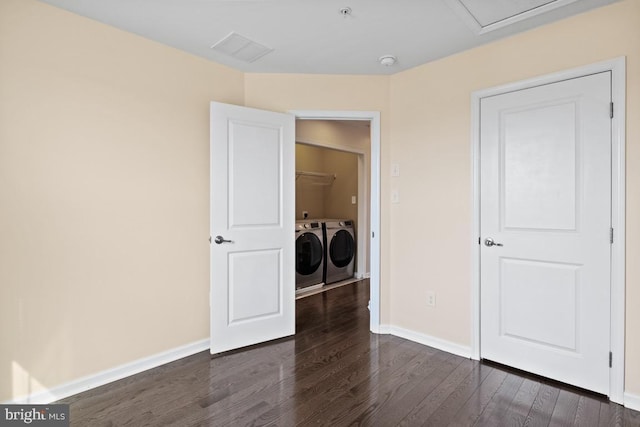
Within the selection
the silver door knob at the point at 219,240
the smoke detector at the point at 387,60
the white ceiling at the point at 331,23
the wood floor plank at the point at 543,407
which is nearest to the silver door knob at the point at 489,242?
the wood floor plank at the point at 543,407

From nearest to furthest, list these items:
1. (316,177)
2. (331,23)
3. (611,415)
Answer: (611,415)
(331,23)
(316,177)

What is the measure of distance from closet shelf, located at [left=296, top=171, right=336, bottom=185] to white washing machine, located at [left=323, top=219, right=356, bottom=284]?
32.3 inches

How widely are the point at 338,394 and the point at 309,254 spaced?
8.08 ft

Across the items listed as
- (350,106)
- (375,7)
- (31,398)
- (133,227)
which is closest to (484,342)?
(350,106)

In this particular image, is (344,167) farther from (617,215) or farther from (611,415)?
(611,415)

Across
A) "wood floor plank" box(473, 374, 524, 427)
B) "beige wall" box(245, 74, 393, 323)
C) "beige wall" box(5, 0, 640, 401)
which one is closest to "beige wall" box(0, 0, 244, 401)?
"beige wall" box(5, 0, 640, 401)

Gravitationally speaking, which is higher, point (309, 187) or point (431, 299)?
point (309, 187)

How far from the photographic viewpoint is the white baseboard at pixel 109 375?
1875 mm

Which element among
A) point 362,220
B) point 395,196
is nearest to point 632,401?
point 395,196

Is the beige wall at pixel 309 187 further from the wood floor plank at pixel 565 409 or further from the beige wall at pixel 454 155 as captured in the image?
the wood floor plank at pixel 565 409

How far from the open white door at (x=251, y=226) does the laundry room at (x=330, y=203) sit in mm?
1165

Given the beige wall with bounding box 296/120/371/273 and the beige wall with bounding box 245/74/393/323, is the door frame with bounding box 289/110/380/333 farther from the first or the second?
the beige wall with bounding box 296/120/371/273

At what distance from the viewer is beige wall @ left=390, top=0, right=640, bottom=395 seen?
1.84 m

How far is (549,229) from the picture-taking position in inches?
83.8
